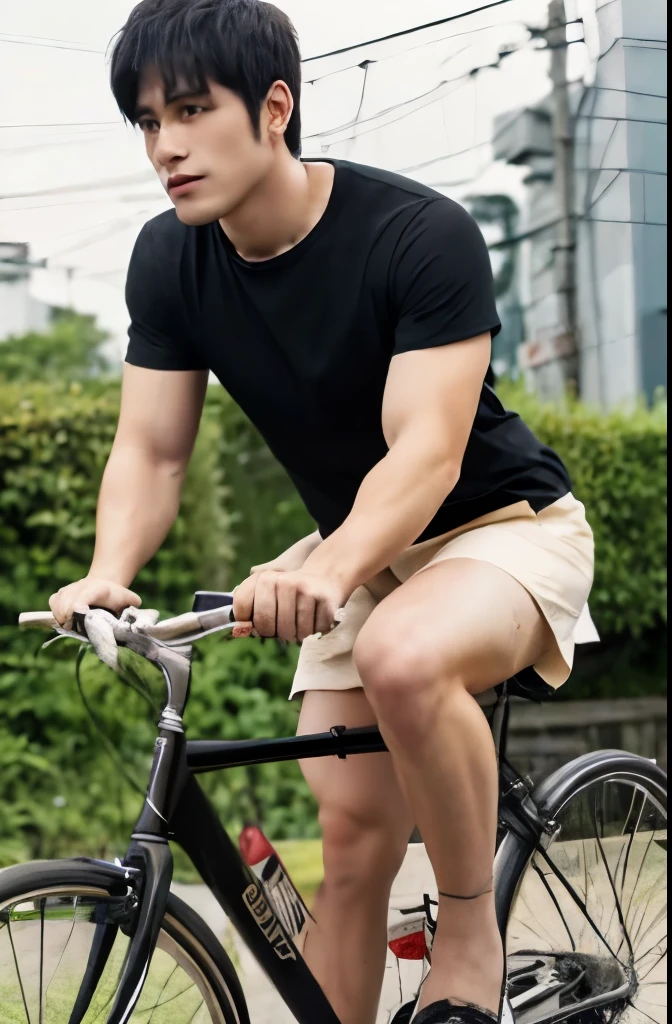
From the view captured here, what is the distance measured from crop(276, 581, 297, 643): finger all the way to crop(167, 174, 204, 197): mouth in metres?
0.60

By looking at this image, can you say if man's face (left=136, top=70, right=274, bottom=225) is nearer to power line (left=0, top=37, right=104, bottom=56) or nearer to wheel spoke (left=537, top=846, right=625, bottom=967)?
wheel spoke (left=537, top=846, right=625, bottom=967)

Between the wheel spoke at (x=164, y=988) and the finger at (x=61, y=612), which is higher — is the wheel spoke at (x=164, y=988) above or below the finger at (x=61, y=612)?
below

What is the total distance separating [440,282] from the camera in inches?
63.1

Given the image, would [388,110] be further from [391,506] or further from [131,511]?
[391,506]

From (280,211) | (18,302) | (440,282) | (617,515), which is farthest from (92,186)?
(617,515)

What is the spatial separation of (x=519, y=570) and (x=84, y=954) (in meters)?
0.79

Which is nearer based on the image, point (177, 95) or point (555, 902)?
point (177, 95)

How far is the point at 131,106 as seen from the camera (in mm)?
1593

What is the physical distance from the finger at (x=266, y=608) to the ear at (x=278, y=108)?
73 cm

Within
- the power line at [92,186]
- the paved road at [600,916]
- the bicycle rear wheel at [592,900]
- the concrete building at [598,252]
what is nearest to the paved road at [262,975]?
the paved road at [600,916]

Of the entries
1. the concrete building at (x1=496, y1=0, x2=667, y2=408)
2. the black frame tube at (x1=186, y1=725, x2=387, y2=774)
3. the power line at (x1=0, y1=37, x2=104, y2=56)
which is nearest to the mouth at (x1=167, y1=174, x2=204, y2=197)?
the black frame tube at (x1=186, y1=725, x2=387, y2=774)

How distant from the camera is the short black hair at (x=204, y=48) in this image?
60.0 inches

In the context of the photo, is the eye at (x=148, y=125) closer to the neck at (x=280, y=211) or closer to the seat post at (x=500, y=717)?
the neck at (x=280, y=211)

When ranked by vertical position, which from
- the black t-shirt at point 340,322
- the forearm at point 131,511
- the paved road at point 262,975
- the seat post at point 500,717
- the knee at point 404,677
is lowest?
the paved road at point 262,975
